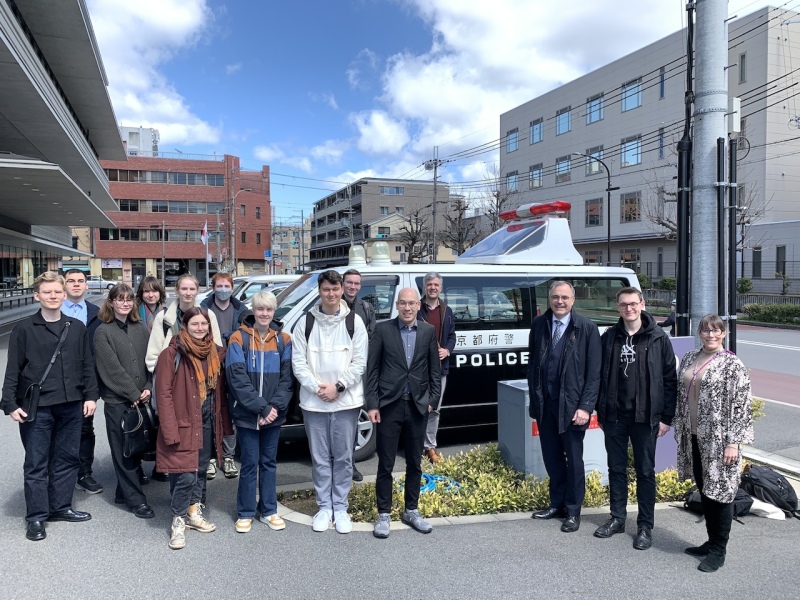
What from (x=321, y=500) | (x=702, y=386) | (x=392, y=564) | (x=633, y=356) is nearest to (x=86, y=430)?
(x=321, y=500)

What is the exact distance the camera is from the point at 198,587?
3.61 meters

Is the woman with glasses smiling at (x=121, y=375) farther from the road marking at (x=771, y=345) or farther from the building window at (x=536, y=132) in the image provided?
the building window at (x=536, y=132)

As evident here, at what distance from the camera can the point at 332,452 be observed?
457 cm

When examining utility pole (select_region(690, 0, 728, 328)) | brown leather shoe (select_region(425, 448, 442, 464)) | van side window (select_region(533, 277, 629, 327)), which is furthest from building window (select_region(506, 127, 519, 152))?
brown leather shoe (select_region(425, 448, 442, 464))

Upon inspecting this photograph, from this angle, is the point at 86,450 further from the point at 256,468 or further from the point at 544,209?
the point at 544,209

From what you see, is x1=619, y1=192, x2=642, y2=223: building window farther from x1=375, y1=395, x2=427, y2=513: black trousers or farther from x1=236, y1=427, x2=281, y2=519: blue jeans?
x1=236, y1=427, x2=281, y2=519: blue jeans

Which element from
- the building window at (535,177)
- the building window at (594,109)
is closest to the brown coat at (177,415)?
the building window at (594,109)

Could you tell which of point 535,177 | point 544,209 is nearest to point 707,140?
point 544,209

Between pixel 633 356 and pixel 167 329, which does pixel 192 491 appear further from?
pixel 633 356

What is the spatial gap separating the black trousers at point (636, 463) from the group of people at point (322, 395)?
0.5 inches

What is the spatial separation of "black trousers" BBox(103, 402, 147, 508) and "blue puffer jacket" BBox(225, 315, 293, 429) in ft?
3.15

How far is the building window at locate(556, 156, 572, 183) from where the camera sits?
156 feet

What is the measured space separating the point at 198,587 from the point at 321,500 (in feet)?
3.80

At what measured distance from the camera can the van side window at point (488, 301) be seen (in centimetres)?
653
